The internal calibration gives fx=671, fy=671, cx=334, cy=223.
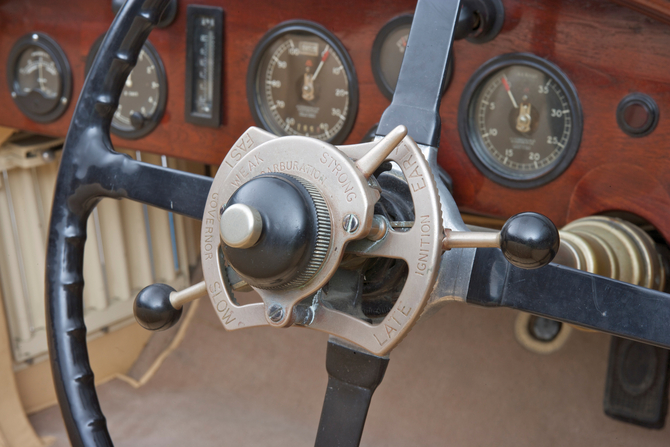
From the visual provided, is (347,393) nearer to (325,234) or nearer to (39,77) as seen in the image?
(325,234)

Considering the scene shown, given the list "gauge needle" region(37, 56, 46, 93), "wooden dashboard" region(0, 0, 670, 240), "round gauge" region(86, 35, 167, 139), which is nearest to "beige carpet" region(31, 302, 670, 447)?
"wooden dashboard" region(0, 0, 670, 240)

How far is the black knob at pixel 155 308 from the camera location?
68cm

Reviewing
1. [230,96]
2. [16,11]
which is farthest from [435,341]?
[16,11]

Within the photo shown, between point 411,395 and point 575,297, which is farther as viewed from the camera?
point 411,395

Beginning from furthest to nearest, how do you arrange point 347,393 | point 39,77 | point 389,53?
1. point 39,77
2. point 389,53
3. point 347,393

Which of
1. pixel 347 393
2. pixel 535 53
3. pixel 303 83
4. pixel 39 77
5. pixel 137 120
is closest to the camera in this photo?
pixel 347 393

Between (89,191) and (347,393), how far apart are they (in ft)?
1.44

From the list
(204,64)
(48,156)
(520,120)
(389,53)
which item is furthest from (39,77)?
(520,120)

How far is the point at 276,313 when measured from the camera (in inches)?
23.4

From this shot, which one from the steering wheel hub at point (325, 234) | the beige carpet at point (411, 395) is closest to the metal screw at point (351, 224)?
the steering wheel hub at point (325, 234)

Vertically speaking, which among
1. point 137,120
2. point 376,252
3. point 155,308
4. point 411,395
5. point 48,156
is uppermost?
point 376,252

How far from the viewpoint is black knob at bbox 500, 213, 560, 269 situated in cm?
51

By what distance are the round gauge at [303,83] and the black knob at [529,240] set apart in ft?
3.14

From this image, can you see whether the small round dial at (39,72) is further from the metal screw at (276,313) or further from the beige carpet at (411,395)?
the metal screw at (276,313)
